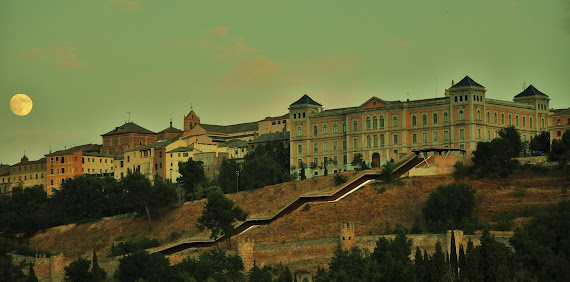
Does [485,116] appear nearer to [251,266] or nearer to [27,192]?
[251,266]

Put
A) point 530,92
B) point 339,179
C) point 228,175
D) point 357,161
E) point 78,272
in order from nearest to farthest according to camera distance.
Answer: point 78,272, point 339,179, point 357,161, point 530,92, point 228,175

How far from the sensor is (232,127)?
13738 centimetres

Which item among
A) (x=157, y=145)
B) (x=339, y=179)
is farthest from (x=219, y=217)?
(x=157, y=145)

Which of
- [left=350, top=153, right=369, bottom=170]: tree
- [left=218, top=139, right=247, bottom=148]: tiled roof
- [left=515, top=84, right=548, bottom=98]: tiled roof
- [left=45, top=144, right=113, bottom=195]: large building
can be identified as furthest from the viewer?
[left=45, top=144, right=113, bottom=195]: large building

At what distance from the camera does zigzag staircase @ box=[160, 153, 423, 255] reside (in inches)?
3575

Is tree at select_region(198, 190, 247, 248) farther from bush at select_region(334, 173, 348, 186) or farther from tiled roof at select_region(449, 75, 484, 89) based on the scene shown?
tiled roof at select_region(449, 75, 484, 89)

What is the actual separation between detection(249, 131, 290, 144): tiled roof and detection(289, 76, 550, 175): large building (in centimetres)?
487

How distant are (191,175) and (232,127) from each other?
23906mm

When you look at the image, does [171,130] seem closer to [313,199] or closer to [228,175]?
[228,175]

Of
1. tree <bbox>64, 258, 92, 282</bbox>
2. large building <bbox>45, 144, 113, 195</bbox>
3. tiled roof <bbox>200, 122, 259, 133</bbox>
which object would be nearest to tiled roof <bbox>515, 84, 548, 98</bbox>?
tiled roof <bbox>200, 122, 259, 133</bbox>

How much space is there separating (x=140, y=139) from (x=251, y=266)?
59.7 metres

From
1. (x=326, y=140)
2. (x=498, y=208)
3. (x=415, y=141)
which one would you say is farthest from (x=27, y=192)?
(x=498, y=208)

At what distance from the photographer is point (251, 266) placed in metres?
81.2

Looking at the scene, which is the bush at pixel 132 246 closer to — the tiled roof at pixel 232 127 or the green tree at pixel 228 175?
the green tree at pixel 228 175
